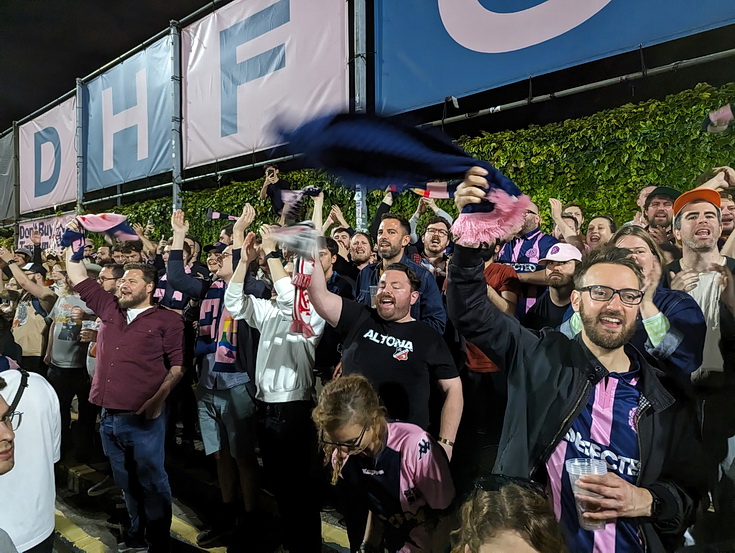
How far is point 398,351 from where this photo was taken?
2.52 metres

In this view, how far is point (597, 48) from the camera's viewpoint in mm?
3998

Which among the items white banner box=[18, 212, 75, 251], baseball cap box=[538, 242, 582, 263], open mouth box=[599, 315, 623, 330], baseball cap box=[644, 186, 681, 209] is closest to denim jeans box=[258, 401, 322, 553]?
baseball cap box=[538, 242, 582, 263]

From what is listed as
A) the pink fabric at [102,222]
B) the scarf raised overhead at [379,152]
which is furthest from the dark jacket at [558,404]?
the pink fabric at [102,222]

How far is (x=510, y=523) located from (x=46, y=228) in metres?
11.8

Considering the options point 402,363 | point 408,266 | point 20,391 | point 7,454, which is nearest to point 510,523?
point 402,363

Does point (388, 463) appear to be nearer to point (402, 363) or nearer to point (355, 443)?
point (355, 443)

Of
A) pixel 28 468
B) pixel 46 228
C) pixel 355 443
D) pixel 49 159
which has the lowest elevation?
pixel 28 468

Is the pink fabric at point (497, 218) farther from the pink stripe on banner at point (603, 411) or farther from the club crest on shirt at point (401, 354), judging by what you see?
the club crest on shirt at point (401, 354)

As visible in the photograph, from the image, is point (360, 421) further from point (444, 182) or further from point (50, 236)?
point (50, 236)

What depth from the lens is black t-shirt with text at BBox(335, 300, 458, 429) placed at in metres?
2.48

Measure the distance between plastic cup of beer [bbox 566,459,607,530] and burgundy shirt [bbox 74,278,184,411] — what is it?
8.80ft

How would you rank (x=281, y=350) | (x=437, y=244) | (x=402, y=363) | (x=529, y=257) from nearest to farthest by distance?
(x=402, y=363), (x=281, y=350), (x=529, y=257), (x=437, y=244)

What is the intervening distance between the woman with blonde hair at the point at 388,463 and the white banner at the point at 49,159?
9.75m

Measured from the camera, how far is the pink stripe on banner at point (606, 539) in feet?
5.25
